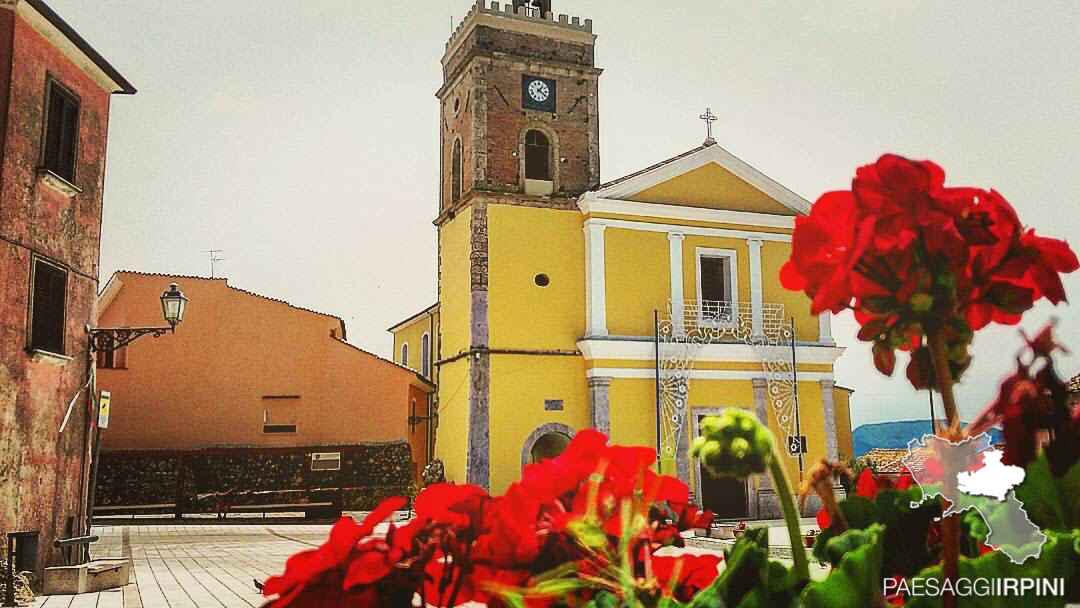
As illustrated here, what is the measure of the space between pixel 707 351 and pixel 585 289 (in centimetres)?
304

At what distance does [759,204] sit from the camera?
2216cm

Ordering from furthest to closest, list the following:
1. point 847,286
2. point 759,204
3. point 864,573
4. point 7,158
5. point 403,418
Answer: point 403,418 < point 759,204 < point 7,158 < point 847,286 < point 864,573

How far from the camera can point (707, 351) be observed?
20562 mm

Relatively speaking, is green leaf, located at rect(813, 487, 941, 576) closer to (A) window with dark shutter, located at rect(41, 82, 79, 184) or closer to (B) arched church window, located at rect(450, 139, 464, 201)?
(A) window with dark shutter, located at rect(41, 82, 79, 184)

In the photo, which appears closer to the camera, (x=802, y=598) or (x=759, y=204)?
(x=802, y=598)

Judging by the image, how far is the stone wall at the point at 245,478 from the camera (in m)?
22.6

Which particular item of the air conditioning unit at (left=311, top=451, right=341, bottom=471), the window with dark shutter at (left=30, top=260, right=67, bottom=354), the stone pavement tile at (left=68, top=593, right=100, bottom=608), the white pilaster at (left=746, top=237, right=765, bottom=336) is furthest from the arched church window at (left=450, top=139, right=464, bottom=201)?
the stone pavement tile at (left=68, top=593, right=100, bottom=608)

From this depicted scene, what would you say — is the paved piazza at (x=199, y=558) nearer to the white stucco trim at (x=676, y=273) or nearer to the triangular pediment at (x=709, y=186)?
the white stucco trim at (x=676, y=273)

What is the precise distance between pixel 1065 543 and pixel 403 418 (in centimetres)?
2444

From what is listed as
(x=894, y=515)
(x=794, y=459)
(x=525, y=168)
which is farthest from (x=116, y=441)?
(x=894, y=515)

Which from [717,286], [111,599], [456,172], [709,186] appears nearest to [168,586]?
[111,599]

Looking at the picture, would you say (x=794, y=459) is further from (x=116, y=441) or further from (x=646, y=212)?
(x=116, y=441)

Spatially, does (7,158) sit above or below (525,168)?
below

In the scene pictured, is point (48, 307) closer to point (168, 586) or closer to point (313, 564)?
point (168, 586)
